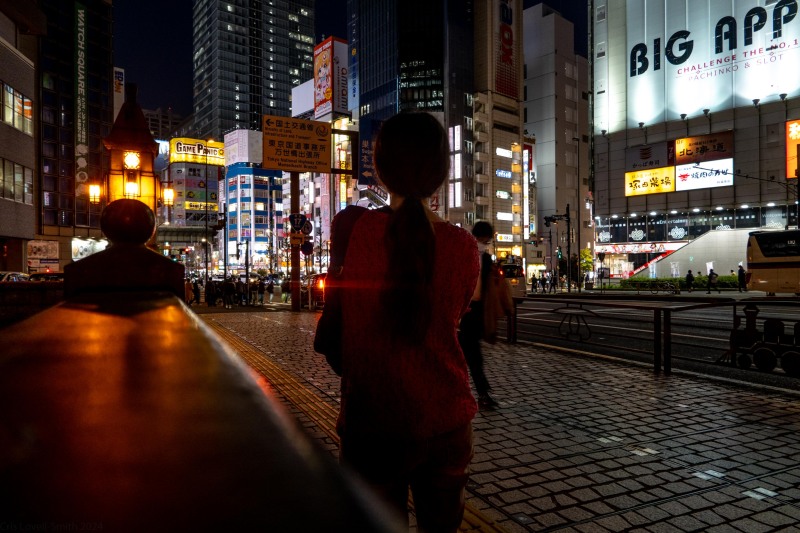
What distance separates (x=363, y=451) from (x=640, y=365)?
8.00 m

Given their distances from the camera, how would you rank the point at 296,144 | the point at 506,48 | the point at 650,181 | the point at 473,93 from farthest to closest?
the point at 506,48, the point at 473,93, the point at 650,181, the point at 296,144

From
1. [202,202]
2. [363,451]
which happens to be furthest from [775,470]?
[202,202]

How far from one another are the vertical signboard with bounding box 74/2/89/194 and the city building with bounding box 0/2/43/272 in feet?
45.8

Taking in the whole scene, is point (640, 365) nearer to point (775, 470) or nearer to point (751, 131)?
point (775, 470)

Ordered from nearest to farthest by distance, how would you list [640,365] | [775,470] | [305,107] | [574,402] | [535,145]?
[775,470] → [574,402] → [640,365] → [535,145] → [305,107]

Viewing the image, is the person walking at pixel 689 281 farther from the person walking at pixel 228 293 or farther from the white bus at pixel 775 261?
the person walking at pixel 228 293

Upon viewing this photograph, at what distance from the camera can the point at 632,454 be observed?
4.27 meters

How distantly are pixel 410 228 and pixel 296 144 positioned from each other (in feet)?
66.7

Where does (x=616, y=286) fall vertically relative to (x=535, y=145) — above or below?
below

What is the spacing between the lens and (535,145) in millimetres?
91562

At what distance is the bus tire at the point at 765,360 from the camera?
7246 millimetres

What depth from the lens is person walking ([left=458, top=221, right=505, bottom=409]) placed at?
5090mm

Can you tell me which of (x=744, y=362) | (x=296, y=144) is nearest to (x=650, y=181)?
(x=296, y=144)

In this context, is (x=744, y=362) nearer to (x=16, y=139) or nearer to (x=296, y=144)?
(x=296, y=144)
